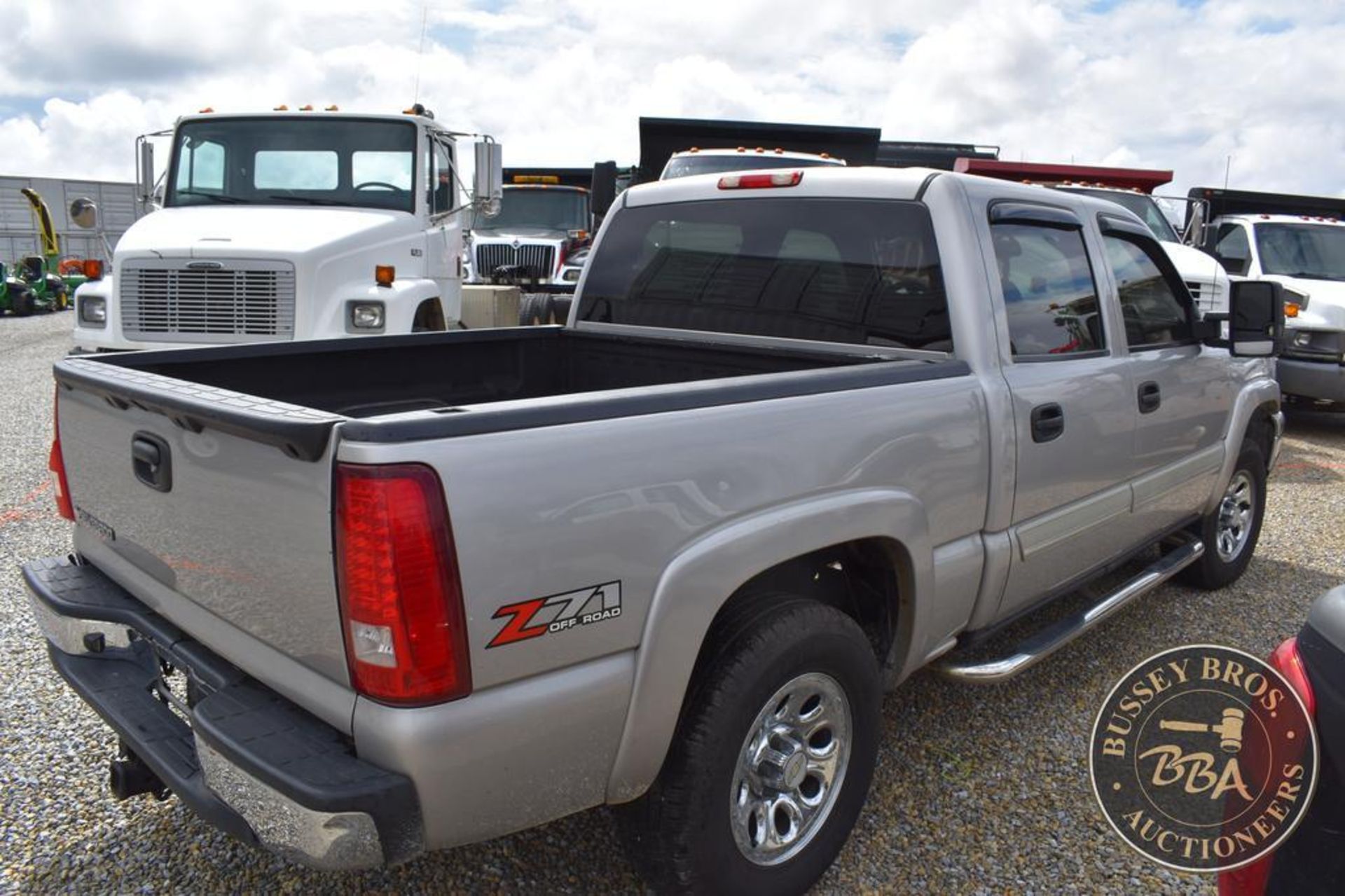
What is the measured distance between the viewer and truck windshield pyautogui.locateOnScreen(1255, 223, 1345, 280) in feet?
34.2

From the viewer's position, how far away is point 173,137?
8180 mm

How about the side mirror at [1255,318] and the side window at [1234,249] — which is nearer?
the side mirror at [1255,318]

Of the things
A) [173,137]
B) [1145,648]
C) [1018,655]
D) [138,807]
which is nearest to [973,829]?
[1018,655]

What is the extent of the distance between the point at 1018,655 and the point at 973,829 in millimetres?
560

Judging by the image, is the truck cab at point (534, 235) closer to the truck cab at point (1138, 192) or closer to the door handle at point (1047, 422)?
the truck cab at point (1138, 192)

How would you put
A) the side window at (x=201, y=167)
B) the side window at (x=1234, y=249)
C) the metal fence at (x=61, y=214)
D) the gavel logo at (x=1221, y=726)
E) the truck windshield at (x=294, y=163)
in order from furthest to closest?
the metal fence at (x=61, y=214), the side window at (x=1234, y=249), the side window at (x=201, y=167), the truck windshield at (x=294, y=163), the gavel logo at (x=1221, y=726)

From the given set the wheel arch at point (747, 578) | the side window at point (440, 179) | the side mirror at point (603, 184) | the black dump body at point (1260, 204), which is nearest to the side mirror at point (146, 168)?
the side window at point (440, 179)

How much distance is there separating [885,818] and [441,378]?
224cm

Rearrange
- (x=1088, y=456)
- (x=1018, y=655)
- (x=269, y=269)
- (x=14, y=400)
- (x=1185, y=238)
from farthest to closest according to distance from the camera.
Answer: (x=1185, y=238)
(x=14, y=400)
(x=269, y=269)
(x=1088, y=456)
(x=1018, y=655)

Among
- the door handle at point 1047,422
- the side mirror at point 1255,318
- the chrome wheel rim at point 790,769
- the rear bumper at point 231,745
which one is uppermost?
the side mirror at point 1255,318

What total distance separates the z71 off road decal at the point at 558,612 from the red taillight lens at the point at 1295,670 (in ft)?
4.32

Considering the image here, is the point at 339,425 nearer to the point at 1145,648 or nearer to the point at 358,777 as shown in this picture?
the point at 358,777

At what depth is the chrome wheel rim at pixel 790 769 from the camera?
240cm

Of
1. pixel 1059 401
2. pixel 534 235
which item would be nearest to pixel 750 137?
pixel 534 235
